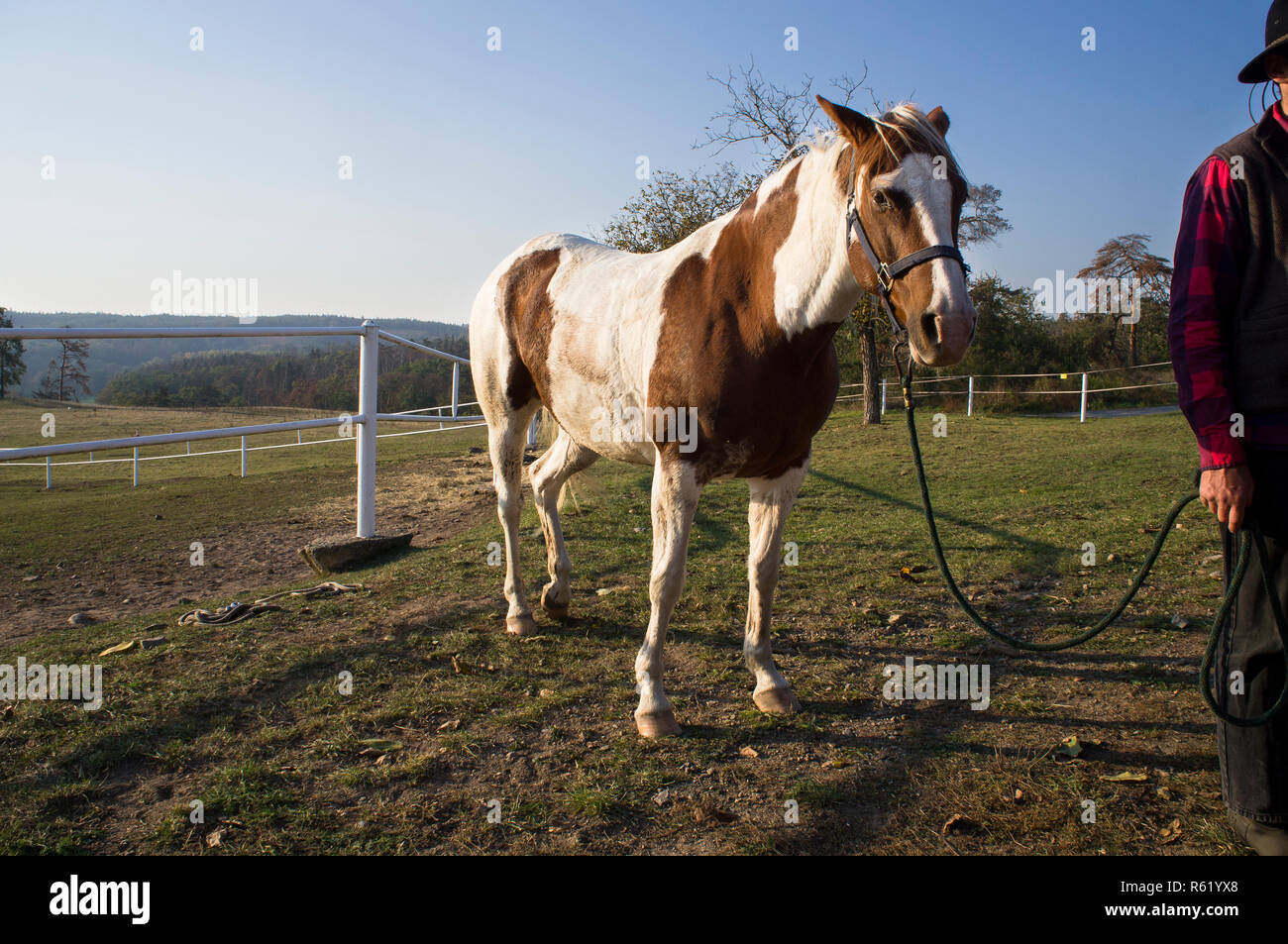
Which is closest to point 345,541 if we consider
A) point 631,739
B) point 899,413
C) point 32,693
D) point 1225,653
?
point 32,693

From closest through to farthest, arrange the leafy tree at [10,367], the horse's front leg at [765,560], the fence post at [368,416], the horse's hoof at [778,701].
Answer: the horse's hoof at [778,701] → the horse's front leg at [765,560] → the leafy tree at [10,367] → the fence post at [368,416]

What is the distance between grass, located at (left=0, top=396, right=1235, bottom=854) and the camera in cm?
225

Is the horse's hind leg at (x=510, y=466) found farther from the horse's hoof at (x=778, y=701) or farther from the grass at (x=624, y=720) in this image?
the horse's hoof at (x=778, y=701)

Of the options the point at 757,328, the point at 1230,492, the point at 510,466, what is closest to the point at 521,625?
the point at 510,466

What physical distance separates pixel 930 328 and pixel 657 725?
1.76 meters

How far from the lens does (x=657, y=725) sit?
288 cm

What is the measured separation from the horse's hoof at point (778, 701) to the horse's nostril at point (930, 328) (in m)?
1.58

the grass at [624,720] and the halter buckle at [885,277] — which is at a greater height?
the halter buckle at [885,277]

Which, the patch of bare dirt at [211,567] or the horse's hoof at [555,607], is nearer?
the horse's hoof at [555,607]

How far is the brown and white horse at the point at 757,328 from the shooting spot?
2344 mm

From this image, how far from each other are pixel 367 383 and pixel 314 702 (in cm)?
328

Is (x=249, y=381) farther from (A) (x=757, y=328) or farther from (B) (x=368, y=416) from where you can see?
(A) (x=757, y=328)

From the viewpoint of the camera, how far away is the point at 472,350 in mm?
4531

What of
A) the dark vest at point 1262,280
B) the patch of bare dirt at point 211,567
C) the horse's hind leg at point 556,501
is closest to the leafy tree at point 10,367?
the patch of bare dirt at point 211,567
